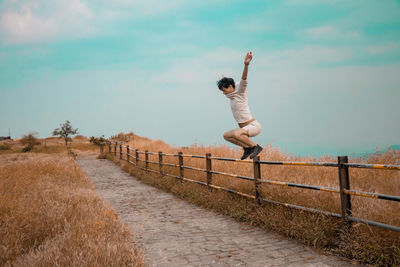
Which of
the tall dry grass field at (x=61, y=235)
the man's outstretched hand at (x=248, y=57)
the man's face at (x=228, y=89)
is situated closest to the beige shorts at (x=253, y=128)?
the man's face at (x=228, y=89)

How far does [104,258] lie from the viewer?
4.12 meters

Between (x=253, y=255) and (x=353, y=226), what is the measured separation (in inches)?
60.7

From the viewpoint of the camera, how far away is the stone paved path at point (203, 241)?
4965mm

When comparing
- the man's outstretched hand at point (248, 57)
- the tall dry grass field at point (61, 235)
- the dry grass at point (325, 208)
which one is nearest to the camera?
the tall dry grass field at point (61, 235)

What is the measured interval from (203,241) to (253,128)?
2201mm

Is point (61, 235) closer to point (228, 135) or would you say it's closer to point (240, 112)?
point (228, 135)

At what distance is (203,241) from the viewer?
606 cm

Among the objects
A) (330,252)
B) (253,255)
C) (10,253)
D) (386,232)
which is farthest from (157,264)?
(386,232)

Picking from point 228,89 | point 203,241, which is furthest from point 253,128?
point 203,241

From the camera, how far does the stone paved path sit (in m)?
4.96

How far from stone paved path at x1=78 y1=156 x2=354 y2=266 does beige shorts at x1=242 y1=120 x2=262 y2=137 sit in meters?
1.86

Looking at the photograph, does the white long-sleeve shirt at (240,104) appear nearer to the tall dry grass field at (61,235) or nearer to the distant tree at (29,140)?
the tall dry grass field at (61,235)

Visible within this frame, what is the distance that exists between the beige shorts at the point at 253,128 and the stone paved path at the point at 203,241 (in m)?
1.86

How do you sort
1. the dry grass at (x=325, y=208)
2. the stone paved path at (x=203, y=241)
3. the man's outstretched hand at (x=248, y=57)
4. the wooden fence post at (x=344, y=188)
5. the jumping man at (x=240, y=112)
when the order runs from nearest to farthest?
1. the dry grass at (x=325, y=208)
2. the stone paved path at (x=203, y=241)
3. the wooden fence post at (x=344, y=188)
4. the man's outstretched hand at (x=248, y=57)
5. the jumping man at (x=240, y=112)
